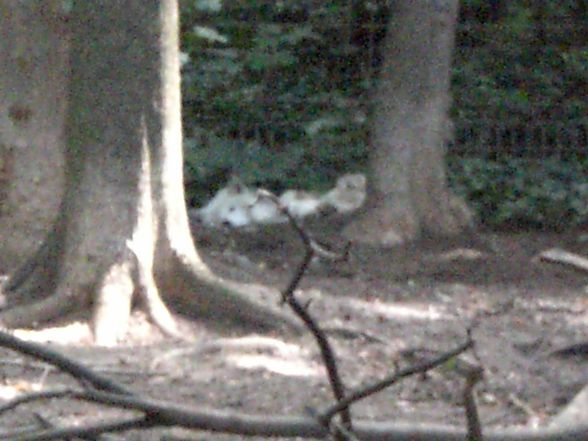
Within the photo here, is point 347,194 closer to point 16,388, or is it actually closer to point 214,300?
point 214,300

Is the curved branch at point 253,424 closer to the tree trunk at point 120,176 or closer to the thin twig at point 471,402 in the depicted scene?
the thin twig at point 471,402

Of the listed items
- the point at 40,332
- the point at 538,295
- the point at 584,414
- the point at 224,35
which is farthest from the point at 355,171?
the point at 584,414

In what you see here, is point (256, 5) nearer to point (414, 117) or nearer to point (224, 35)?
point (224, 35)

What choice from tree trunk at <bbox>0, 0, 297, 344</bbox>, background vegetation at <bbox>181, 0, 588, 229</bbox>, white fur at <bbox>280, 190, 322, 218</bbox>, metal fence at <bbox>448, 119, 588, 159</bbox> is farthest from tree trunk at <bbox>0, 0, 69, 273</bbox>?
metal fence at <bbox>448, 119, 588, 159</bbox>

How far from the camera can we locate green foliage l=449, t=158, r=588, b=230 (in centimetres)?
1219

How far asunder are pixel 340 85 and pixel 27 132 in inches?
192

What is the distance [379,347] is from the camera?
7.58 metres

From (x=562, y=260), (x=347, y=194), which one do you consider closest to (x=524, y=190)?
(x=347, y=194)

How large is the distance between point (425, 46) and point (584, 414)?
7.93 metres


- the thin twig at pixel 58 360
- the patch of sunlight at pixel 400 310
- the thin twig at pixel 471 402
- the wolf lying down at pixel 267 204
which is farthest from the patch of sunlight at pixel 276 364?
the thin twig at pixel 471 402

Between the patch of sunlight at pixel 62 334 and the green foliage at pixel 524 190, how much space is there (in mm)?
5402

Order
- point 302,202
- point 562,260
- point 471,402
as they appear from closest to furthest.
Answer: point 471,402 < point 562,260 < point 302,202

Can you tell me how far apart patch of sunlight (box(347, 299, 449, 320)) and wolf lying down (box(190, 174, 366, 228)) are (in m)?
2.93

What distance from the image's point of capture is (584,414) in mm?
3070
